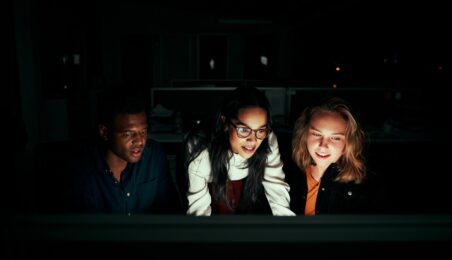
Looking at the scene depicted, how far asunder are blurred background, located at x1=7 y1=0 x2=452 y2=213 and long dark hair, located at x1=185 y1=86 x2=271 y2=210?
16 cm

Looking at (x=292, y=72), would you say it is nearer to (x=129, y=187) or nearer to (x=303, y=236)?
(x=129, y=187)

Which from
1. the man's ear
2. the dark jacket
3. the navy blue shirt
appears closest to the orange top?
the dark jacket

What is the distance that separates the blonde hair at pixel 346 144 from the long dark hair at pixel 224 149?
0.15 metres

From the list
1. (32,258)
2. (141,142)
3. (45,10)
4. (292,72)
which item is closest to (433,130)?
(141,142)

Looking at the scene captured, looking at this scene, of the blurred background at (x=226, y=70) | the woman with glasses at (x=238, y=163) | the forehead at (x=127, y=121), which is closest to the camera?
the forehead at (x=127, y=121)

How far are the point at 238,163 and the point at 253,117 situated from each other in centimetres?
26

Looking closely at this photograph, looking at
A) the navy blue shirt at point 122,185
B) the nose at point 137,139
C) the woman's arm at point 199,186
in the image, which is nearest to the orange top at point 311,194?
the woman's arm at point 199,186

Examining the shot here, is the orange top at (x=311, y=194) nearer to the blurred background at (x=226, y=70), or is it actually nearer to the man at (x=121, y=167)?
the blurred background at (x=226, y=70)

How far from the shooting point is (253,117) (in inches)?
53.2

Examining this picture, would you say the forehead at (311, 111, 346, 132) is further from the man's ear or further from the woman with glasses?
the man's ear

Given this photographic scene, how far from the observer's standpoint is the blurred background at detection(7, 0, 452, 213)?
297 cm

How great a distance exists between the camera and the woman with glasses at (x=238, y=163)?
1380mm

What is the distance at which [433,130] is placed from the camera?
11.1 ft

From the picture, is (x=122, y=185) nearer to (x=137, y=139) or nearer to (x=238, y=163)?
(x=137, y=139)
